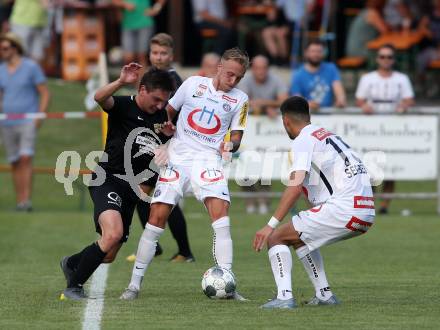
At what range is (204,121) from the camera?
33.3 feet

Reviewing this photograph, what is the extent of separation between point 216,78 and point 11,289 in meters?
2.47

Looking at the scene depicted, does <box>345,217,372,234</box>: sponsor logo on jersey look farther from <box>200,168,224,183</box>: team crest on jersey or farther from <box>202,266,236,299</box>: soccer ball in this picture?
<box>200,168,224,183</box>: team crest on jersey

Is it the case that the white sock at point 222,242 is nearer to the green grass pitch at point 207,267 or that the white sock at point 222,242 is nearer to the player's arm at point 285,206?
the green grass pitch at point 207,267

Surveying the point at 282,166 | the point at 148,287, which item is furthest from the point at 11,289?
the point at 282,166

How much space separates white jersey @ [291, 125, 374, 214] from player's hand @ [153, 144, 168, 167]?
137cm

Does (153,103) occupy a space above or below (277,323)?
above

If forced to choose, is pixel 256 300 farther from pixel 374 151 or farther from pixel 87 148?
pixel 87 148

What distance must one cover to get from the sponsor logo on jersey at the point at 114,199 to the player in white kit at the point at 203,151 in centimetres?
27

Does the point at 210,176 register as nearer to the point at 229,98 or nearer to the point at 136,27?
the point at 229,98

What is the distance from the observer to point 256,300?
9.80m

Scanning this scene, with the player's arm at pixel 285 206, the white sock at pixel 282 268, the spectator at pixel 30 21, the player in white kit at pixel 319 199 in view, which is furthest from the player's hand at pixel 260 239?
the spectator at pixel 30 21

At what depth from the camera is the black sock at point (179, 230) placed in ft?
40.5

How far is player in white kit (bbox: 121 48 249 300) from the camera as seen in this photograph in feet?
32.6

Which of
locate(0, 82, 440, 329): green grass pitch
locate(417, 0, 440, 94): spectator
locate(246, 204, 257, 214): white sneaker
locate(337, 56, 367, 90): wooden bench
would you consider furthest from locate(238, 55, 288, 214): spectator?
locate(417, 0, 440, 94): spectator
